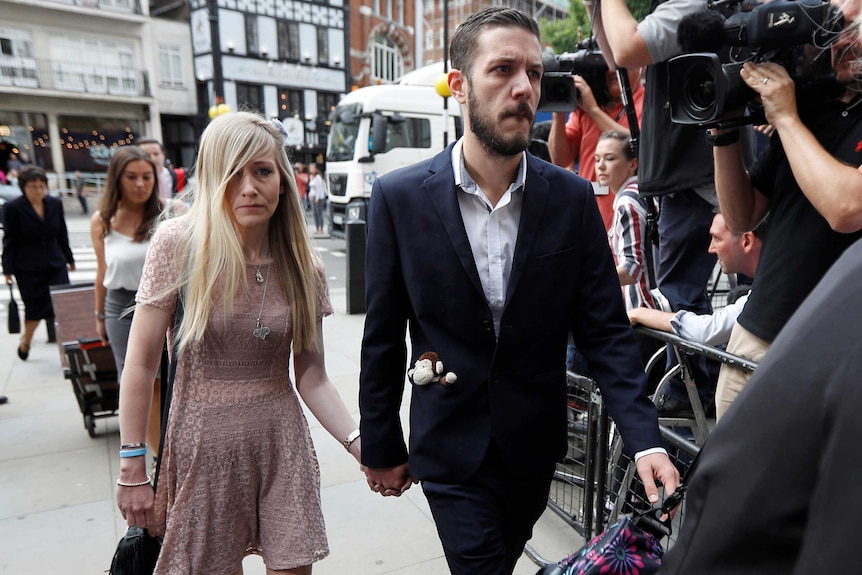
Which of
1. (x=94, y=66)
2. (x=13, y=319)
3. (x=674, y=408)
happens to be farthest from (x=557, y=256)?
(x=94, y=66)


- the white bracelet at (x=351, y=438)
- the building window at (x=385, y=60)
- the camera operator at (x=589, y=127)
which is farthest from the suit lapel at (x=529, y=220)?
the building window at (x=385, y=60)

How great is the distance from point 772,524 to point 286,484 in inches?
70.0

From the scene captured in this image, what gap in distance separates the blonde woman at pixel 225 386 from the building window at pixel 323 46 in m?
35.4

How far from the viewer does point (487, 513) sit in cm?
180

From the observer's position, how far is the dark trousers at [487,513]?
5.71 feet

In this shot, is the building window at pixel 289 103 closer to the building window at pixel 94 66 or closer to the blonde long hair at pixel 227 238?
the building window at pixel 94 66

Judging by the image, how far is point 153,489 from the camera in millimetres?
2055

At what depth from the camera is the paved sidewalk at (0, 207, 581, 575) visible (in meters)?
3.00

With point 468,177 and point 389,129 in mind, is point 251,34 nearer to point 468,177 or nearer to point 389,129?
point 389,129

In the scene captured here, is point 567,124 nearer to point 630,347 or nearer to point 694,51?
point 694,51

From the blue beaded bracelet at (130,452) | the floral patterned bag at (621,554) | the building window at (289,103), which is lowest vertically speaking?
the blue beaded bracelet at (130,452)

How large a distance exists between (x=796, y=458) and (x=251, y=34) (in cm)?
3561

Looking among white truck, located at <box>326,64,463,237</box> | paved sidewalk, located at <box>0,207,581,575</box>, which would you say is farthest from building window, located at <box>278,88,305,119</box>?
paved sidewalk, located at <box>0,207,581,575</box>

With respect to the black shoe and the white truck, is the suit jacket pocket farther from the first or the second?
the white truck
